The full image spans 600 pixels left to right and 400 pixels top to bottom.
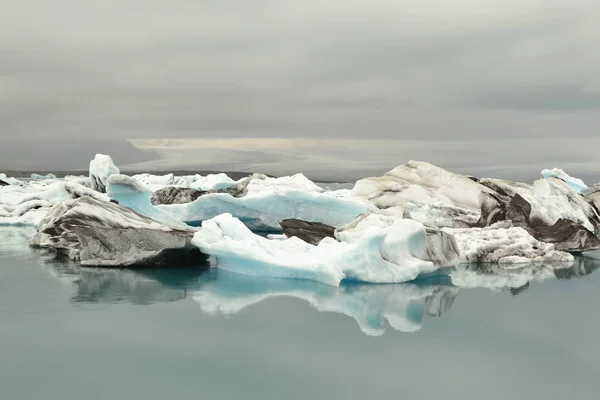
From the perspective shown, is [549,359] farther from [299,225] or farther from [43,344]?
[299,225]

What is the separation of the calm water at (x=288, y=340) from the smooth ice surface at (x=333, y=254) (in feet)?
0.84

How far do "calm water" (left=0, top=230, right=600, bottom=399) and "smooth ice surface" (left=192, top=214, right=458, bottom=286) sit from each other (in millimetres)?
257

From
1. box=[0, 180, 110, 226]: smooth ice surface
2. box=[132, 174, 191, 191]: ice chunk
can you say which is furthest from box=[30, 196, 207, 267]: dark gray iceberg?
box=[132, 174, 191, 191]: ice chunk

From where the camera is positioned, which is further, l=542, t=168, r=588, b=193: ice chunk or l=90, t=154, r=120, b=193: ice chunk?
l=542, t=168, r=588, b=193: ice chunk

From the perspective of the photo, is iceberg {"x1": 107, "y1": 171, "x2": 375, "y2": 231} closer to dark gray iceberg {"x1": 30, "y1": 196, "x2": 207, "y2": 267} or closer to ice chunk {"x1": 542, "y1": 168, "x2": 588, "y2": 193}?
dark gray iceberg {"x1": 30, "y1": 196, "x2": 207, "y2": 267}

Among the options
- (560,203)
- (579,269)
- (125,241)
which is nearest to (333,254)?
(125,241)

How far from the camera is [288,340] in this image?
5082 millimetres

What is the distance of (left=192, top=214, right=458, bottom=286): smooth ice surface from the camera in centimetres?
779

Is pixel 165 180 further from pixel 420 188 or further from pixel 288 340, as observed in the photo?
pixel 288 340

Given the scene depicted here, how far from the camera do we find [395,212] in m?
12.7

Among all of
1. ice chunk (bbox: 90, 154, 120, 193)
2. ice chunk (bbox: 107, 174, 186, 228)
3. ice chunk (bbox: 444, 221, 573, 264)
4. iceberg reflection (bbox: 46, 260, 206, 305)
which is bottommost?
iceberg reflection (bbox: 46, 260, 206, 305)

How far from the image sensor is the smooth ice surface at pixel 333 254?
779 centimetres

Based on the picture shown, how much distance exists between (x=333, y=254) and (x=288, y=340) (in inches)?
116

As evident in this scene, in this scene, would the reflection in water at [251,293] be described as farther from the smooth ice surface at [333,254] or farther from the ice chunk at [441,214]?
the ice chunk at [441,214]
